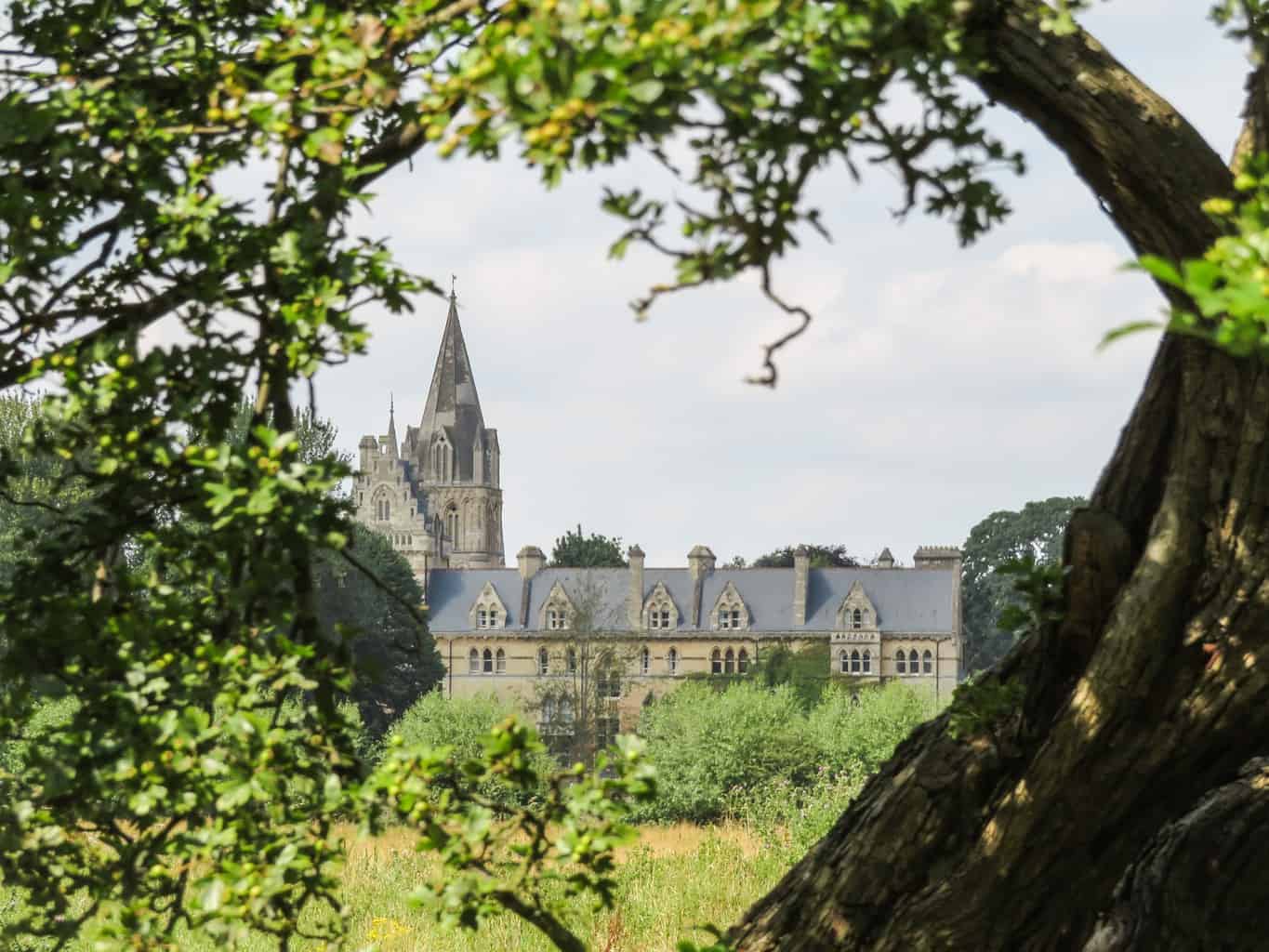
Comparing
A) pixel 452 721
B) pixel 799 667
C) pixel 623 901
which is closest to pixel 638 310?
pixel 623 901

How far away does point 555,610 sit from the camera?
69375mm

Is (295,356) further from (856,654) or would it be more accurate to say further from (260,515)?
(856,654)

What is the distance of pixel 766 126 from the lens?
3.38 metres

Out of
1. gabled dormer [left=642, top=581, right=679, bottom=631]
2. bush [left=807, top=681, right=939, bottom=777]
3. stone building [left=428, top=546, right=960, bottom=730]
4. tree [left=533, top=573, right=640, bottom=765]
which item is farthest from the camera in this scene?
gabled dormer [left=642, top=581, right=679, bottom=631]

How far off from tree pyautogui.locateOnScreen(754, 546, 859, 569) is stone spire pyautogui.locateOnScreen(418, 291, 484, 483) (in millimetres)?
23064

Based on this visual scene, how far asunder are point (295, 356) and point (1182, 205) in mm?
2529

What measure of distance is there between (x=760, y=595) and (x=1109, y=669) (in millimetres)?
65250

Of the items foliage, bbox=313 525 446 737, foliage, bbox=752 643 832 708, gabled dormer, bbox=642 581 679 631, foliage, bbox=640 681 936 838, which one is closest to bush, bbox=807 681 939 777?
foliage, bbox=640 681 936 838

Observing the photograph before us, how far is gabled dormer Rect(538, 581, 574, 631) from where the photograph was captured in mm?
69062

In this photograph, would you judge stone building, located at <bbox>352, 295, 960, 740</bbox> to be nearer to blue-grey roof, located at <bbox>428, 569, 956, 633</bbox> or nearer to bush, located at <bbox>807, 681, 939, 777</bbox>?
blue-grey roof, located at <bbox>428, 569, 956, 633</bbox>

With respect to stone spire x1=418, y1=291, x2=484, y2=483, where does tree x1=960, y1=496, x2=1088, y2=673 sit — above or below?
below

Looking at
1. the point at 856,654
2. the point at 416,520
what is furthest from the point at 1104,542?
the point at 416,520

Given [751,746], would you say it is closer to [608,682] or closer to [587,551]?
[608,682]

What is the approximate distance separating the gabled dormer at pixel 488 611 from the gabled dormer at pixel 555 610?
Result: 6.02ft
